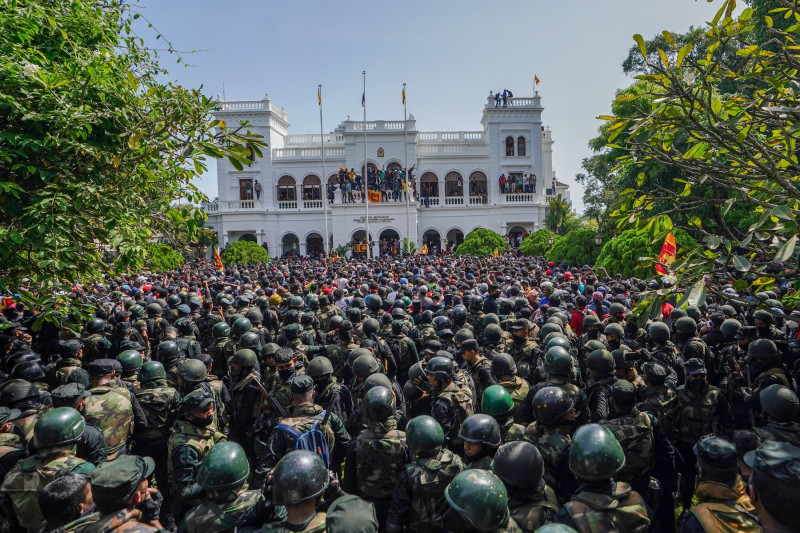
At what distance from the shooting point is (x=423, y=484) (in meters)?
2.96

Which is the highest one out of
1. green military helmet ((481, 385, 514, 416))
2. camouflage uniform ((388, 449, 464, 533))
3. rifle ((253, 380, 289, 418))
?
green military helmet ((481, 385, 514, 416))

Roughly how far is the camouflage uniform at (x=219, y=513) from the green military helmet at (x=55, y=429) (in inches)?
43.9

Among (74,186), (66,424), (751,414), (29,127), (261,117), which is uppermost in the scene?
(261,117)

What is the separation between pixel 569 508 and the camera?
8.34 feet

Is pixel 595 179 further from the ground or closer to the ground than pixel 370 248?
further from the ground

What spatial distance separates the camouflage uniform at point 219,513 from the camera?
2.66 metres

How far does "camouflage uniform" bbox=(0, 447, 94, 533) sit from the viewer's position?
10.4 feet

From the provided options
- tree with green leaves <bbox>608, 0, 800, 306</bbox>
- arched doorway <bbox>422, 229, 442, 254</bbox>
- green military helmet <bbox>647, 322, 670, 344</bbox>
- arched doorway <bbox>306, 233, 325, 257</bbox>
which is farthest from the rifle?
arched doorway <bbox>422, 229, 442, 254</bbox>

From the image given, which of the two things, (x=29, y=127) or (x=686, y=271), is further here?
(x=29, y=127)

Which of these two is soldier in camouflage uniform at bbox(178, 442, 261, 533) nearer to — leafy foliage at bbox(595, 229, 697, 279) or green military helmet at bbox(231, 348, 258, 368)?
green military helmet at bbox(231, 348, 258, 368)

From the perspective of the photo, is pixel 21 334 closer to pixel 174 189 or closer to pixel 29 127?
pixel 174 189

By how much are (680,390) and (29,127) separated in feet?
18.6

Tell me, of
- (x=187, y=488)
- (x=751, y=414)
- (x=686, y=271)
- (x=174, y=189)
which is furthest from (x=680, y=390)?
(x=174, y=189)

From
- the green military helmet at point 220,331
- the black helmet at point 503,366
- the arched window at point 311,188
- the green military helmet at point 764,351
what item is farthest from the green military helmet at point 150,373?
the arched window at point 311,188
